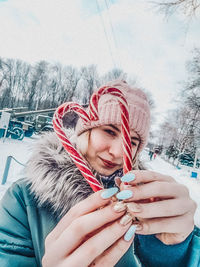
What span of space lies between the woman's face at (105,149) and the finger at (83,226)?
1.42 feet

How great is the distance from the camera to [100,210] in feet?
1.66

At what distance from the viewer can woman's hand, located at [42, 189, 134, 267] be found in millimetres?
506

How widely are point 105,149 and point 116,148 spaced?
8cm

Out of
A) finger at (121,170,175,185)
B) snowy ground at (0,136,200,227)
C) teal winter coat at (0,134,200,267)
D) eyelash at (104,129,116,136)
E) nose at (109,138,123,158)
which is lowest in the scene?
snowy ground at (0,136,200,227)

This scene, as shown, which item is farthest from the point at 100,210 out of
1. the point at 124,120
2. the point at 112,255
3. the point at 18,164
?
the point at 18,164

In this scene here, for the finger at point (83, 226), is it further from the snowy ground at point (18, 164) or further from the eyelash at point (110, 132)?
the snowy ground at point (18, 164)

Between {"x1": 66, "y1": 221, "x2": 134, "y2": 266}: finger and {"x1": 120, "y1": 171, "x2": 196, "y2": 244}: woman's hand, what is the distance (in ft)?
0.27

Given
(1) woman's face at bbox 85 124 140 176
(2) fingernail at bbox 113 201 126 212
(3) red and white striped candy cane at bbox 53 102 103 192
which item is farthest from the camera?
(1) woman's face at bbox 85 124 140 176

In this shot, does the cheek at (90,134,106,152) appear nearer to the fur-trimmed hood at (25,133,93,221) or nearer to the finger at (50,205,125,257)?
the fur-trimmed hood at (25,133,93,221)

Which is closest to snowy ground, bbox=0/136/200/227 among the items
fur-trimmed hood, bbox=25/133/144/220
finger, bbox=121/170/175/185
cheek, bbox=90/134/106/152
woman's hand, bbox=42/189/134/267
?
fur-trimmed hood, bbox=25/133/144/220

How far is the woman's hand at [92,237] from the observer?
506 mm

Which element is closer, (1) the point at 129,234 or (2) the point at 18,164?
(1) the point at 129,234

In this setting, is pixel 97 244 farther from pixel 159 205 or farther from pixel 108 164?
pixel 108 164

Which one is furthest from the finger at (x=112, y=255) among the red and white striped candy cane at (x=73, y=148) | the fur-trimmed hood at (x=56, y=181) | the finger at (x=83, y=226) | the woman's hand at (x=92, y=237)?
the fur-trimmed hood at (x=56, y=181)
